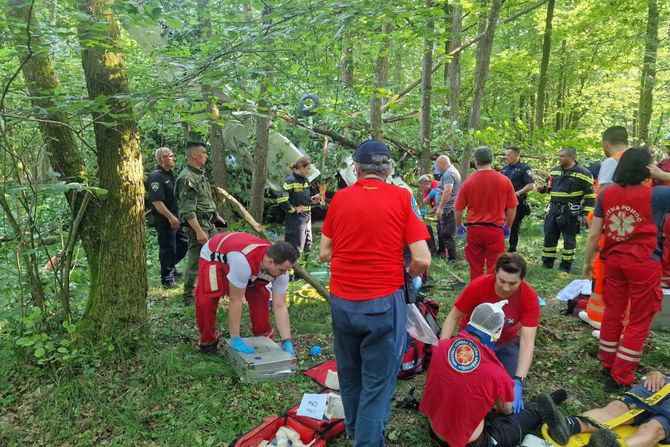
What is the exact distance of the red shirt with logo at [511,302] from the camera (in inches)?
131

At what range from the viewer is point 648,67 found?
11.3 m

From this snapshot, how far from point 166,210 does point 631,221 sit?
5004 mm

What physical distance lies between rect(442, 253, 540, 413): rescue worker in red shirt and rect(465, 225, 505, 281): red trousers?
1.70m

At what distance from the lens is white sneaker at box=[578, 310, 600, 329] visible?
4.73 m

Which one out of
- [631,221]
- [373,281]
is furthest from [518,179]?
[373,281]

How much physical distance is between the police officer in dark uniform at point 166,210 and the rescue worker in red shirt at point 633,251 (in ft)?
15.8

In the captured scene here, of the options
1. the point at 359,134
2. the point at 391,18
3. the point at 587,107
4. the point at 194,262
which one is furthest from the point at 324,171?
the point at 587,107

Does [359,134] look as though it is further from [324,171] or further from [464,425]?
[464,425]

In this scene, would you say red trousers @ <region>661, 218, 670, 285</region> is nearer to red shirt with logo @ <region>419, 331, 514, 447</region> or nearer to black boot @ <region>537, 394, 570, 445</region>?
black boot @ <region>537, 394, 570, 445</region>

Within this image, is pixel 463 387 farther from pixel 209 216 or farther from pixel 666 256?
pixel 209 216

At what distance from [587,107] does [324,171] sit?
38.1 feet

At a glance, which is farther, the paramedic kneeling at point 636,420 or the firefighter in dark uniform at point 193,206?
the firefighter in dark uniform at point 193,206

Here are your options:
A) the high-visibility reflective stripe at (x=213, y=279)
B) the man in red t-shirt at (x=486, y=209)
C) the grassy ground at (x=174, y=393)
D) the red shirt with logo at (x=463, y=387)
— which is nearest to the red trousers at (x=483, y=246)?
the man in red t-shirt at (x=486, y=209)

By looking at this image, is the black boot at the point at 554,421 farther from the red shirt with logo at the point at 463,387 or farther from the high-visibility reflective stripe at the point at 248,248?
the high-visibility reflective stripe at the point at 248,248
